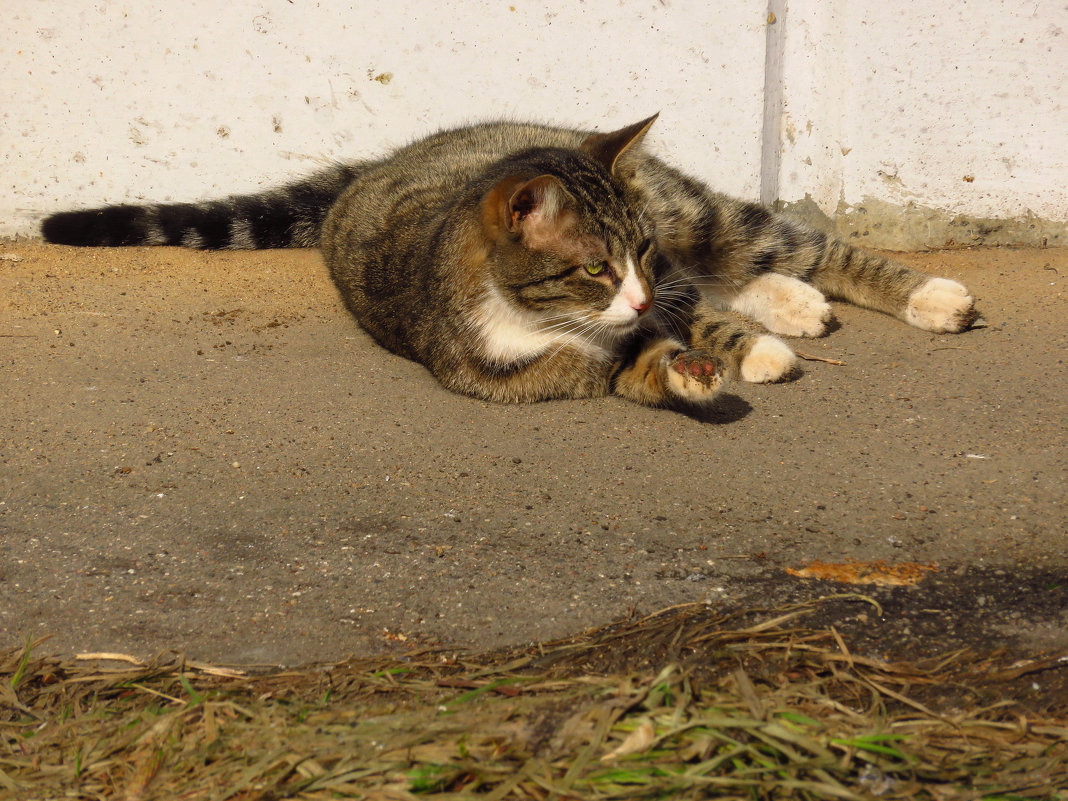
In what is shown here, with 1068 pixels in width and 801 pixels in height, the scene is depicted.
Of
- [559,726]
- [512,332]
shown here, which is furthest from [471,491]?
[559,726]

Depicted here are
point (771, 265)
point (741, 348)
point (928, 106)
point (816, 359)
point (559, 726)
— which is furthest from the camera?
point (928, 106)

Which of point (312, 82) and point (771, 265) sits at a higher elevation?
point (312, 82)

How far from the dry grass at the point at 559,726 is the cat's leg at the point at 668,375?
4.12 ft

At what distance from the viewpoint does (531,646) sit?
210cm

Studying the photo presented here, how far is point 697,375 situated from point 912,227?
2485 mm

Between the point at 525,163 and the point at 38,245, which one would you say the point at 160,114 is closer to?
the point at 38,245

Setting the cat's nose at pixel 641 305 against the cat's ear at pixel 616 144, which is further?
the cat's ear at pixel 616 144

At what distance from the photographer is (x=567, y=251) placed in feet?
10.9

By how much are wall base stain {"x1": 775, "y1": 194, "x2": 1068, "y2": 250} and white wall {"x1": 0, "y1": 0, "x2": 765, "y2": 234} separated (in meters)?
0.54

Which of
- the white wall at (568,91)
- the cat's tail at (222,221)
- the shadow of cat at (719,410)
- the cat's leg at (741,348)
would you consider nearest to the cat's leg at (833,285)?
the cat's leg at (741,348)

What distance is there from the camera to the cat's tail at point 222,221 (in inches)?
193

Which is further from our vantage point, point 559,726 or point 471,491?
point 471,491

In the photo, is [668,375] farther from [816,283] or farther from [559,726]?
[559,726]

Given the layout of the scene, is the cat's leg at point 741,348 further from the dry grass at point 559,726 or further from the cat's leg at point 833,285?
the dry grass at point 559,726
